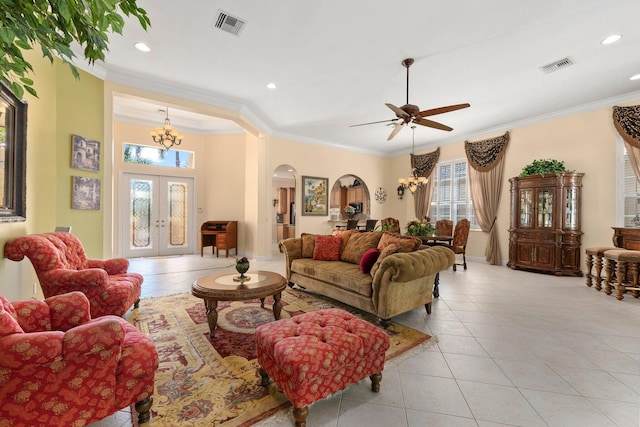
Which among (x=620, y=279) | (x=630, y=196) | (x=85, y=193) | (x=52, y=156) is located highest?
(x=52, y=156)

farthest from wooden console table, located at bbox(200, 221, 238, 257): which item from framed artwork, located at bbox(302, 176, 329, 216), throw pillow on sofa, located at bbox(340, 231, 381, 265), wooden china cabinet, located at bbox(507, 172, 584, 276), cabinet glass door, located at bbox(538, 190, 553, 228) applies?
cabinet glass door, located at bbox(538, 190, 553, 228)

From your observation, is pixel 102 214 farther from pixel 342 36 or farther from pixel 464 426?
pixel 464 426

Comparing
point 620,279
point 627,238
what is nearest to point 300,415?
point 620,279

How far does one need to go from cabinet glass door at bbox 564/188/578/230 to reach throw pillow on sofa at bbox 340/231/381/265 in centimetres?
407

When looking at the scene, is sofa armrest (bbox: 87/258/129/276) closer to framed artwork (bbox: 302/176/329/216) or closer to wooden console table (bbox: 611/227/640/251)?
framed artwork (bbox: 302/176/329/216)

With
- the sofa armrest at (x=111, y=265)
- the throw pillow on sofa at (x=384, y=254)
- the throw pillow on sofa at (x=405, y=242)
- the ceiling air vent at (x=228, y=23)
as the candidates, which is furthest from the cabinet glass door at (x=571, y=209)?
the sofa armrest at (x=111, y=265)

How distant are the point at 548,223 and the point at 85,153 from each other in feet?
26.2

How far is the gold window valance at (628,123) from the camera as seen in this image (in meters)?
4.48

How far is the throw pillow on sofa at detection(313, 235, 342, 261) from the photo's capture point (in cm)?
400

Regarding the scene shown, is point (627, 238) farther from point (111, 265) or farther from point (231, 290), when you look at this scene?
point (111, 265)

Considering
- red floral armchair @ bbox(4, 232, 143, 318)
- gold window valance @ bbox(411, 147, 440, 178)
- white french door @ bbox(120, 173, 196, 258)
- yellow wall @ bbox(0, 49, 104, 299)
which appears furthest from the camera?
gold window valance @ bbox(411, 147, 440, 178)

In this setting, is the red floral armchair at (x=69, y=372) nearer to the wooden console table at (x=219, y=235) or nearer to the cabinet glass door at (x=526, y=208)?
the wooden console table at (x=219, y=235)

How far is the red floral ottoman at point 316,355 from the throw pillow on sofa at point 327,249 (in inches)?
76.3

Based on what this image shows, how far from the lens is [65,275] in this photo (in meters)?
2.43
